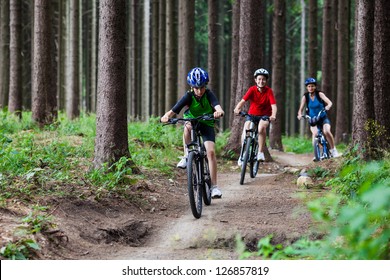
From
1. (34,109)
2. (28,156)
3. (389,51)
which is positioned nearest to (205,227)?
(28,156)

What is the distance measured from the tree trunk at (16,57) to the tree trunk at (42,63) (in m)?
1.78

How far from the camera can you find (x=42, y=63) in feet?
50.9

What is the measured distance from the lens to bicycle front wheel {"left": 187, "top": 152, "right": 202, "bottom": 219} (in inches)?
329

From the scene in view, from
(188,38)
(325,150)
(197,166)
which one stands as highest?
(188,38)

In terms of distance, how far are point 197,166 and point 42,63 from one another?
26.3ft

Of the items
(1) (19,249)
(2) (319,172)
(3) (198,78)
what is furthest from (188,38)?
(1) (19,249)

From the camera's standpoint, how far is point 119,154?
10531mm

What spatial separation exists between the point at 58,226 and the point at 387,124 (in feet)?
23.5

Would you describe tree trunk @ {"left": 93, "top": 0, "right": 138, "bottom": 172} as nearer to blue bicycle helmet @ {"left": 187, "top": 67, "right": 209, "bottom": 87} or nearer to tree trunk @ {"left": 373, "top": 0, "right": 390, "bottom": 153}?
blue bicycle helmet @ {"left": 187, "top": 67, "right": 209, "bottom": 87}

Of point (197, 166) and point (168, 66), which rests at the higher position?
point (168, 66)

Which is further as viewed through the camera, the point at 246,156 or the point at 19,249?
the point at 246,156

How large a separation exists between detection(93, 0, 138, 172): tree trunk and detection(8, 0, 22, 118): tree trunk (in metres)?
7.49

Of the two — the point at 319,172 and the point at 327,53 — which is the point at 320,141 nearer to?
the point at 319,172

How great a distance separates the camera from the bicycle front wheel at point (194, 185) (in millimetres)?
8359
